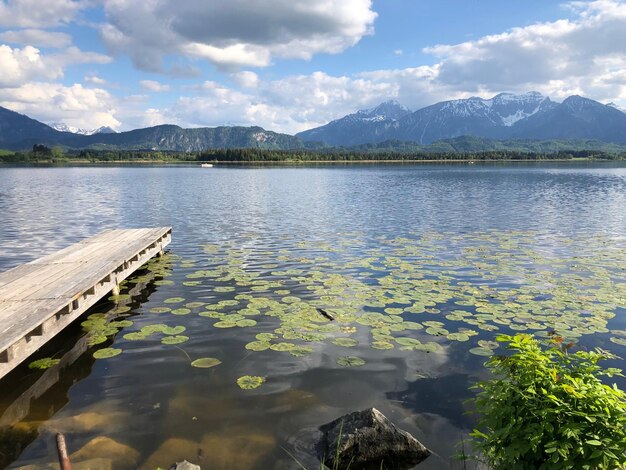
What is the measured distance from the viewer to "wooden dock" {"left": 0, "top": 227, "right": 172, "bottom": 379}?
35.8 feet

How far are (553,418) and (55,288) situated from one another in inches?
588

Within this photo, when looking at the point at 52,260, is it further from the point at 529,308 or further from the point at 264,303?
the point at 529,308

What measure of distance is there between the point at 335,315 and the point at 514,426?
1046 cm

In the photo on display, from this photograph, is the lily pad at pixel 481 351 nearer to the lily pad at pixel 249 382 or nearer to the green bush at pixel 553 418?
the lily pad at pixel 249 382

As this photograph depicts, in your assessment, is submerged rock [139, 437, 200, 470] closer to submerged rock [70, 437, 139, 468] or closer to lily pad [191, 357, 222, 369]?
submerged rock [70, 437, 139, 468]

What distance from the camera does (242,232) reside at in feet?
114

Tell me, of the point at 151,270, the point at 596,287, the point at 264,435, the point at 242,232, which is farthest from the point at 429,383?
the point at 242,232

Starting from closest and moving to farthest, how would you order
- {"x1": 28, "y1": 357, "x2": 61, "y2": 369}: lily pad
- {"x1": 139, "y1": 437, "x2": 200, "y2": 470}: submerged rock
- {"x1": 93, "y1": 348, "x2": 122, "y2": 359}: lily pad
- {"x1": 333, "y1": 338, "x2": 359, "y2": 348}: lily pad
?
{"x1": 139, "y1": 437, "x2": 200, "y2": 470}: submerged rock → {"x1": 28, "y1": 357, "x2": 61, "y2": 369}: lily pad → {"x1": 93, "y1": 348, "x2": 122, "y2": 359}: lily pad → {"x1": 333, "y1": 338, "x2": 359, "y2": 348}: lily pad

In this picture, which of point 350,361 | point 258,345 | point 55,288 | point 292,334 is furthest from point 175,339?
point 350,361

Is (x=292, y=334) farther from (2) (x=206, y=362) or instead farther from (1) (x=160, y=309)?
(1) (x=160, y=309)

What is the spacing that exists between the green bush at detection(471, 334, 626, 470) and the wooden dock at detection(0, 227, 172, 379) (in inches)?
415

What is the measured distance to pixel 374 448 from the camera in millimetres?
8430

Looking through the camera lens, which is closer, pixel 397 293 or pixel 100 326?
pixel 100 326

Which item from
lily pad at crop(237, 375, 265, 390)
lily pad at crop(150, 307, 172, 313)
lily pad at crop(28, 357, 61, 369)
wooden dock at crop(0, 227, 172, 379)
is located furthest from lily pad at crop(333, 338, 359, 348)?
wooden dock at crop(0, 227, 172, 379)
